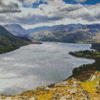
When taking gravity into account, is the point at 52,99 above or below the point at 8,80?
above

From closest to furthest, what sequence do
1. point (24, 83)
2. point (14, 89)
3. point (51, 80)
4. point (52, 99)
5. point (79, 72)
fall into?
point (52, 99)
point (14, 89)
point (24, 83)
point (51, 80)
point (79, 72)

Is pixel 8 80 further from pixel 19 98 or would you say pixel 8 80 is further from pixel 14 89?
pixel 19 98

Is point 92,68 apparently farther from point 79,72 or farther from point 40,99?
point 40,99

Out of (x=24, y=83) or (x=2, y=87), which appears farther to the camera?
(x=24, y=83)

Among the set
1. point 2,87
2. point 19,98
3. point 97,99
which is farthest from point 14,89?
point 97,99

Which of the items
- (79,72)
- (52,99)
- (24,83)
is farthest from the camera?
(79,72)

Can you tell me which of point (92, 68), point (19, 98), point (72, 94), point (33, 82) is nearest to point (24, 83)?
point (33, 82)

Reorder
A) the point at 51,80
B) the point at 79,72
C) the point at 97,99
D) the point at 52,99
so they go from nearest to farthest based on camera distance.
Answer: the point at 97,99 → the point at 52,99 → the point at 51,80 → the point at 79,72

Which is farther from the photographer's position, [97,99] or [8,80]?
[8,80]

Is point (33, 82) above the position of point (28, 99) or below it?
below
